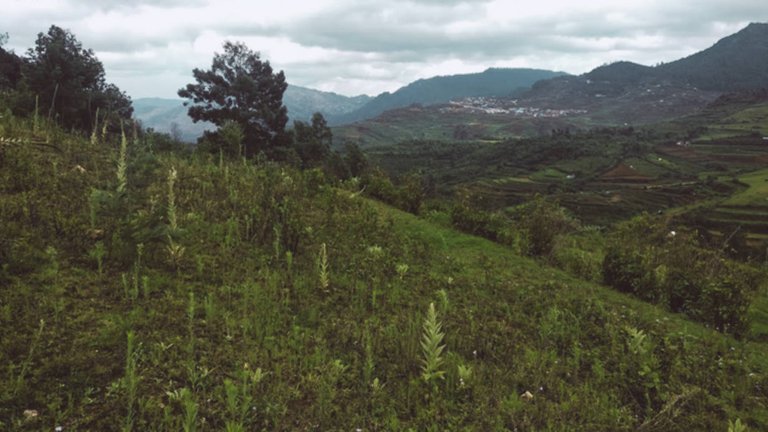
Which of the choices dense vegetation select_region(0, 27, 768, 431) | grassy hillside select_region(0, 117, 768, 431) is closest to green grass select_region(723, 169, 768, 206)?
dense vegetation select_region(0, 27, 768, 431)

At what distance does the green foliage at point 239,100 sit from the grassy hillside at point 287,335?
31.6 metres

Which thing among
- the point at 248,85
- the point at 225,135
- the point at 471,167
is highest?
the point at 248,85

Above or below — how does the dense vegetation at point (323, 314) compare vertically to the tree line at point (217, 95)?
below

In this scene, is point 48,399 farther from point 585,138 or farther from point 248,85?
point 585,138

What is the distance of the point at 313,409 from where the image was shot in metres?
A: 3.91

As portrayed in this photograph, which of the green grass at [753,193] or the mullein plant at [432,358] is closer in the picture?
the mullein plant at [432,358]

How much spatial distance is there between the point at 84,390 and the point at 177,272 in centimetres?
218

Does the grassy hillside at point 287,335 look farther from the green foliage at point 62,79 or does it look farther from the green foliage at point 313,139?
the green foliage at point 313,139

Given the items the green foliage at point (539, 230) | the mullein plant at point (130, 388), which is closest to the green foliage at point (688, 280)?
the green foliage at point (539, 230)

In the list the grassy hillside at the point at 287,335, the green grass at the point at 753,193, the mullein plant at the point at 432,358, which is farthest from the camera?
the green grass at the point at 753,193

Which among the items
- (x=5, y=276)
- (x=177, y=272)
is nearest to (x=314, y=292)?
(x=177, y=272)

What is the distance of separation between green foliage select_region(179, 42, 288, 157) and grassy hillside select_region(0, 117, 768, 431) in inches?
1245

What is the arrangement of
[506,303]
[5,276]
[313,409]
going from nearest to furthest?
[313,409]
[5,276]
[506,303]

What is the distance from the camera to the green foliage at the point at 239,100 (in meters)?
38.5
